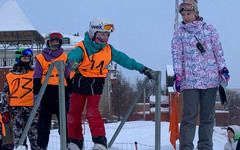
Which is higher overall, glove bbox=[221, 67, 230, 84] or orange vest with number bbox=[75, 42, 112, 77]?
orange vest with number bbox=[75, 42, 112, 77]

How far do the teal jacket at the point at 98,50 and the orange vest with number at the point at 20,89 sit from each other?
5.80ft

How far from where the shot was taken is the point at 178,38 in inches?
169

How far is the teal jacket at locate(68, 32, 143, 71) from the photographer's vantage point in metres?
3.85

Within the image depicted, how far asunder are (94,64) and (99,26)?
415 mm

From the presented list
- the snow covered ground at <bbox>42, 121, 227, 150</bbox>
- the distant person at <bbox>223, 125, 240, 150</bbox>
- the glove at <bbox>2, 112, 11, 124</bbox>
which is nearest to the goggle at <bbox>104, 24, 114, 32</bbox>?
the glove at <bbox>2, 112, 11, 124</bbox>

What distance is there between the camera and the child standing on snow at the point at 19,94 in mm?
5379

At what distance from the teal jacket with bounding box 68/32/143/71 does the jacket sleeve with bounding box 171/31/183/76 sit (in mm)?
386

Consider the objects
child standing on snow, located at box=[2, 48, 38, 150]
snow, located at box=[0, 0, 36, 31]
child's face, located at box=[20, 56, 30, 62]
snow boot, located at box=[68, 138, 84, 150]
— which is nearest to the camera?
snow boot, located at box=[68, 138, 84, 150]

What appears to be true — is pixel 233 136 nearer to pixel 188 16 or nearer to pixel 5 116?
pixel 188 16

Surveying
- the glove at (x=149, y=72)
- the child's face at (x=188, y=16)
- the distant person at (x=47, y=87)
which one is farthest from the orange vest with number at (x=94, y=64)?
the child's face at (x=188, y=16)

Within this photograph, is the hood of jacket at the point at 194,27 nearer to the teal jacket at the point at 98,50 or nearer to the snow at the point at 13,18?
the teal jacket at the point at 98,50

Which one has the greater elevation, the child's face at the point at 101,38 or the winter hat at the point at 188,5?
the winter hat at the point at 188,5

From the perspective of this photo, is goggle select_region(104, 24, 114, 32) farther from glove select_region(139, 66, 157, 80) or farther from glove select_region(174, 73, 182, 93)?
glove select_region(174, 73, 182, 93)

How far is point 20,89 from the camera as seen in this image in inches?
216
